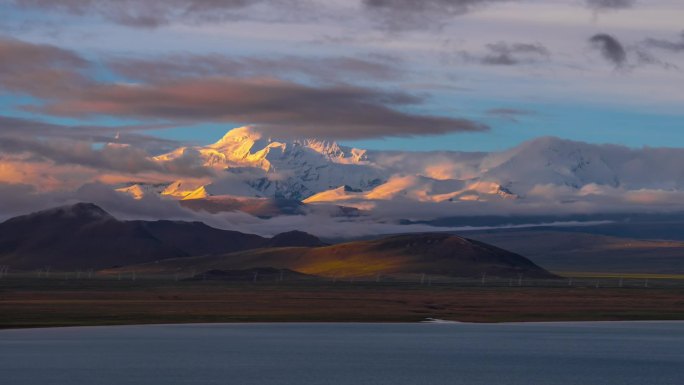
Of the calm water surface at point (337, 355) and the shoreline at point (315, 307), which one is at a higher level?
the shoreline at point (315, 307)

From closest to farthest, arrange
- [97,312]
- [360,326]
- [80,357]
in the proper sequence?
[80,357], [360,326], [97,312]

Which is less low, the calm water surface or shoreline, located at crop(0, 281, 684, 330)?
shoreline, located at crop(0, 281, 684, 330)

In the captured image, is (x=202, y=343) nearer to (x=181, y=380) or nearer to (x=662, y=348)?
(x=181, y=380)

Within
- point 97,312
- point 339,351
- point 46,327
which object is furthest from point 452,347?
point 97,312

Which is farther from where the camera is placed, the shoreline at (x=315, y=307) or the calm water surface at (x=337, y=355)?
the shoreline at (x=315, y=307)

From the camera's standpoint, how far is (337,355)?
92438 mm

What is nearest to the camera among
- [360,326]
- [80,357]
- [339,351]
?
[80,357]

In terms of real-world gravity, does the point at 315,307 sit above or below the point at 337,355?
above

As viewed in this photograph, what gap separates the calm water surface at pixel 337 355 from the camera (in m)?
78.8

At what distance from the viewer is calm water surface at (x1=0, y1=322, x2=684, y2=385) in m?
78.8

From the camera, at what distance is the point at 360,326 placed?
126875 millimetres

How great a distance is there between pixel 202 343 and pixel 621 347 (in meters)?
33.7

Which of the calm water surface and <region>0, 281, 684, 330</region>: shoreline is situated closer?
the calm water surface

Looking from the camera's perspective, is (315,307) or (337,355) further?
(315,307)
